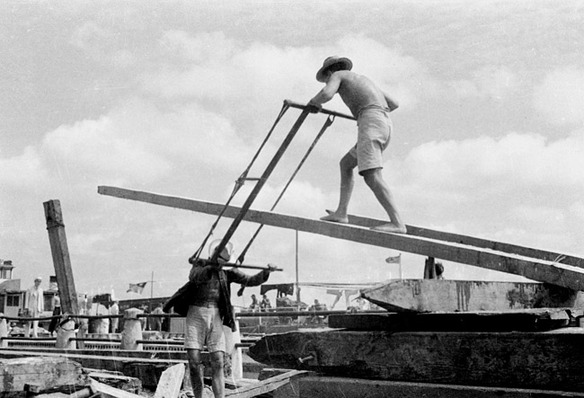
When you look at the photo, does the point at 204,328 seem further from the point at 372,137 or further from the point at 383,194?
the point at 372,137

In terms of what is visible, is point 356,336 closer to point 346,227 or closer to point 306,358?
point 306,358

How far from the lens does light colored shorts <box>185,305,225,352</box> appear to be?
6129 millimetres

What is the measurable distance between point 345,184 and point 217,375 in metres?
2.33

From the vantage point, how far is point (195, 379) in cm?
597

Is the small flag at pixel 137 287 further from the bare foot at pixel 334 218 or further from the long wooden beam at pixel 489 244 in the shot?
the bare foot at pixel 334 218

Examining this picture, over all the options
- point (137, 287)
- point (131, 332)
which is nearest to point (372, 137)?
point (131, 332)

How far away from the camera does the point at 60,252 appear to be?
11.9 meters

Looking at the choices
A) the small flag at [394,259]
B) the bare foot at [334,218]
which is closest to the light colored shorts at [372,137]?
the bare foot at [334,218]

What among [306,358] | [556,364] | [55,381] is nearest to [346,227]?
[306,358]

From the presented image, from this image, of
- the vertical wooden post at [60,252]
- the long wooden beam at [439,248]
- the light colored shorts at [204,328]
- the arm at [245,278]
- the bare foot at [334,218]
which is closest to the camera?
the long wooden beam at [439,248]

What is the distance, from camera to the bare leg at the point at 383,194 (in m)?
4.35

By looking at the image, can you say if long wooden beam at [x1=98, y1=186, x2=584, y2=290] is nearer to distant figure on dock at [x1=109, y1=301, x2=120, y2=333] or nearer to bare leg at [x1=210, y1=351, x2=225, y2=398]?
bare leg at [x1=210, y1=351, x2=225, y2=398]

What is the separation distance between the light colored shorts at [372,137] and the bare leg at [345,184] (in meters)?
0.41

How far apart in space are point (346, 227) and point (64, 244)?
9.15 metres
